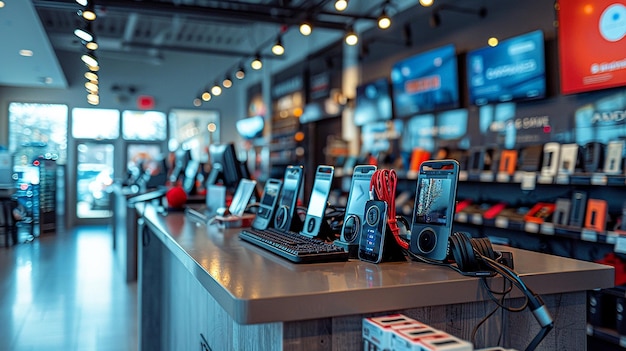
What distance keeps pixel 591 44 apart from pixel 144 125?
1170cm

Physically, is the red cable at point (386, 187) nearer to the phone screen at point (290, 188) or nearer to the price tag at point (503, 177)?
the phone screen at point (290, 188)

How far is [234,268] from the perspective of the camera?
1.60 metres

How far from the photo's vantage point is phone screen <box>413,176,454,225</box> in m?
1.67

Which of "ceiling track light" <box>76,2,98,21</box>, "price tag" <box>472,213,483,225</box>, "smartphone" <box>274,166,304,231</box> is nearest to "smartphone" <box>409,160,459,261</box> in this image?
"smartphone" <box>274,166,304,231</box>

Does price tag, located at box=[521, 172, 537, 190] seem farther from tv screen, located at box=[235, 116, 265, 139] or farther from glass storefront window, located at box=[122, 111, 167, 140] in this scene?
glass storefront window, located at box=[122, 111, 167, 140]

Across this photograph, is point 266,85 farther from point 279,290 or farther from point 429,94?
point 279,290

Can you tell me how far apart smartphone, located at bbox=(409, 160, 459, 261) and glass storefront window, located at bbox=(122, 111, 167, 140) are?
42.4 feet

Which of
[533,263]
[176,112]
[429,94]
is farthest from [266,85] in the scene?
[533,263]

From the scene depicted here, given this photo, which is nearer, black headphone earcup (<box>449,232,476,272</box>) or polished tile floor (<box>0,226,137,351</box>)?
black headphone earcup (<box>449,232,476,272</box>)

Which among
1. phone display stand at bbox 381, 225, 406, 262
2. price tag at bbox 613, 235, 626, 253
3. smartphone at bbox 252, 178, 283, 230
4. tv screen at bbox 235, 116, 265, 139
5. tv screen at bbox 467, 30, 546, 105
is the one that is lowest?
price tag at bbox 613, 235, 626, 253

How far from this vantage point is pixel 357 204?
197 centimetres

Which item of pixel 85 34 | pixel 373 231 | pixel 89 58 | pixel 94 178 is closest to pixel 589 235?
pixel 373 231

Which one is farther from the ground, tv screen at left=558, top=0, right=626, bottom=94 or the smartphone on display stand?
tv screen at left=558, top=0, right=626, bottom=94

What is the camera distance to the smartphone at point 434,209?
1.66 m
